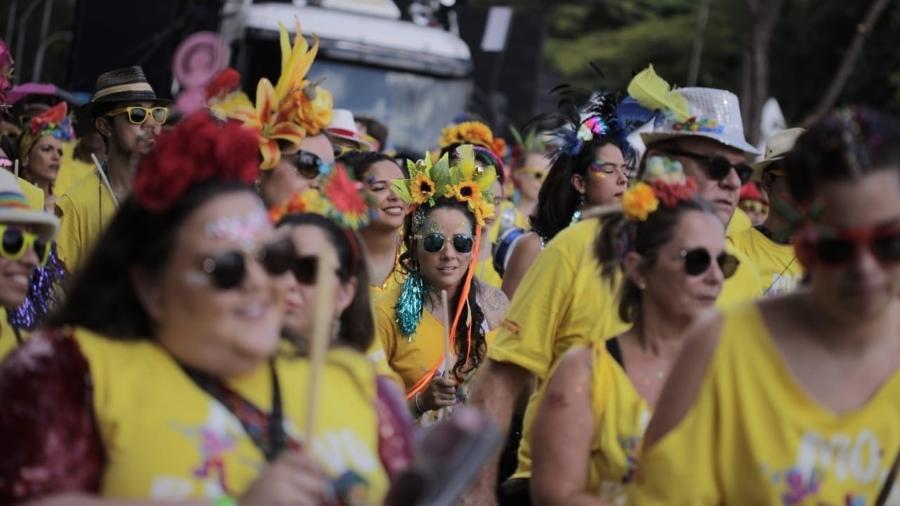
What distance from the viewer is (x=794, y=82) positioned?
3375cm

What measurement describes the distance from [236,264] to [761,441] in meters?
1.29

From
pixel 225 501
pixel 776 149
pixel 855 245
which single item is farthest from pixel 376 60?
pixel 225 501

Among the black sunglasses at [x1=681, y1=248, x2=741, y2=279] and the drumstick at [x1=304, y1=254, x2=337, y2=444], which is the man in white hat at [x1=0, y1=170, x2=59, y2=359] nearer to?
the drumstick at [x1=304, y1=254, x2=337, y2=444]

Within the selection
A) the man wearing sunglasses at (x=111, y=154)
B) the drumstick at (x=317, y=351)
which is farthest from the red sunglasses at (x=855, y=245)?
the man wearing sunglasses at (x=111, y=154)

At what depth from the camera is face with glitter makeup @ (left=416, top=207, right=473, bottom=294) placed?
787cm

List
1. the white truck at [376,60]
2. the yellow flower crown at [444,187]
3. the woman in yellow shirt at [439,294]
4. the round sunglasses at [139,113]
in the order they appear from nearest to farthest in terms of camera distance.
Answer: the woman in yellow shirt at [439,294], the yellow flower crown at [444,187], the round sunglasses at [139,113], the white truck at [376,60]

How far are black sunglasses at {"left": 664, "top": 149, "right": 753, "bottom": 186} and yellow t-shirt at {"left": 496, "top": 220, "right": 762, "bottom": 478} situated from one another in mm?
539

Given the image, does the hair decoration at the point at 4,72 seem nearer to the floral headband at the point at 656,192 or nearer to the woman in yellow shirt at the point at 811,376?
the floral headband at the point at 656,192

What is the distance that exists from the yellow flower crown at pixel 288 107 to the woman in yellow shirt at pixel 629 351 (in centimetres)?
131

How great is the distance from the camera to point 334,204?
482cm

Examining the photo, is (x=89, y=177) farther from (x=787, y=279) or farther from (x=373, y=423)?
(x=373, y=423)

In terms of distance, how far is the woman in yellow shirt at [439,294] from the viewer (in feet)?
24.6

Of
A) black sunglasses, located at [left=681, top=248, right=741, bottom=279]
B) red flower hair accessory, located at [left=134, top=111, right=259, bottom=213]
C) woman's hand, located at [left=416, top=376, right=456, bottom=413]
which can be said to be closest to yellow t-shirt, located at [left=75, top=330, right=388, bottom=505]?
red flower hair accessory, located at [left=134, top=111, right=259, bottom=213]

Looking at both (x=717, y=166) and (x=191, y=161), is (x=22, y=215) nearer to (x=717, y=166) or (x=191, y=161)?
(x=191, y=161)
